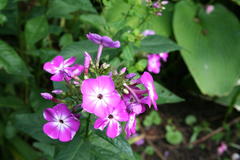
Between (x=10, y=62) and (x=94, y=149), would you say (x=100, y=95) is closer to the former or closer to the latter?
(x=94, y=149)

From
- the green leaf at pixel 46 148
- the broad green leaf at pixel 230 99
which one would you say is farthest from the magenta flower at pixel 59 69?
the broad green leaf at pixel 230 99

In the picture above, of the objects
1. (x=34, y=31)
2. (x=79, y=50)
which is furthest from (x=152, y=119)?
(x=79, y=50)

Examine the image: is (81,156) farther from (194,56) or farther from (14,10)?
(194,56)

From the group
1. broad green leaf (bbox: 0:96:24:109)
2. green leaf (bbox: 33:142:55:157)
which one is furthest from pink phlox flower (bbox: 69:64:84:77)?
broad green leaf (bbox: 0:96:24:109)

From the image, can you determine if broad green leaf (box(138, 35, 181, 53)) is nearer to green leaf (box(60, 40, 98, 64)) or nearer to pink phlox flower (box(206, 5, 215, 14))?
green leaf (box(60, 40, 98, 64))

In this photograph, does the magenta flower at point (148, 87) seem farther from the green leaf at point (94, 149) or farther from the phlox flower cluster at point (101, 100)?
the green leaf at point (94, 149)
